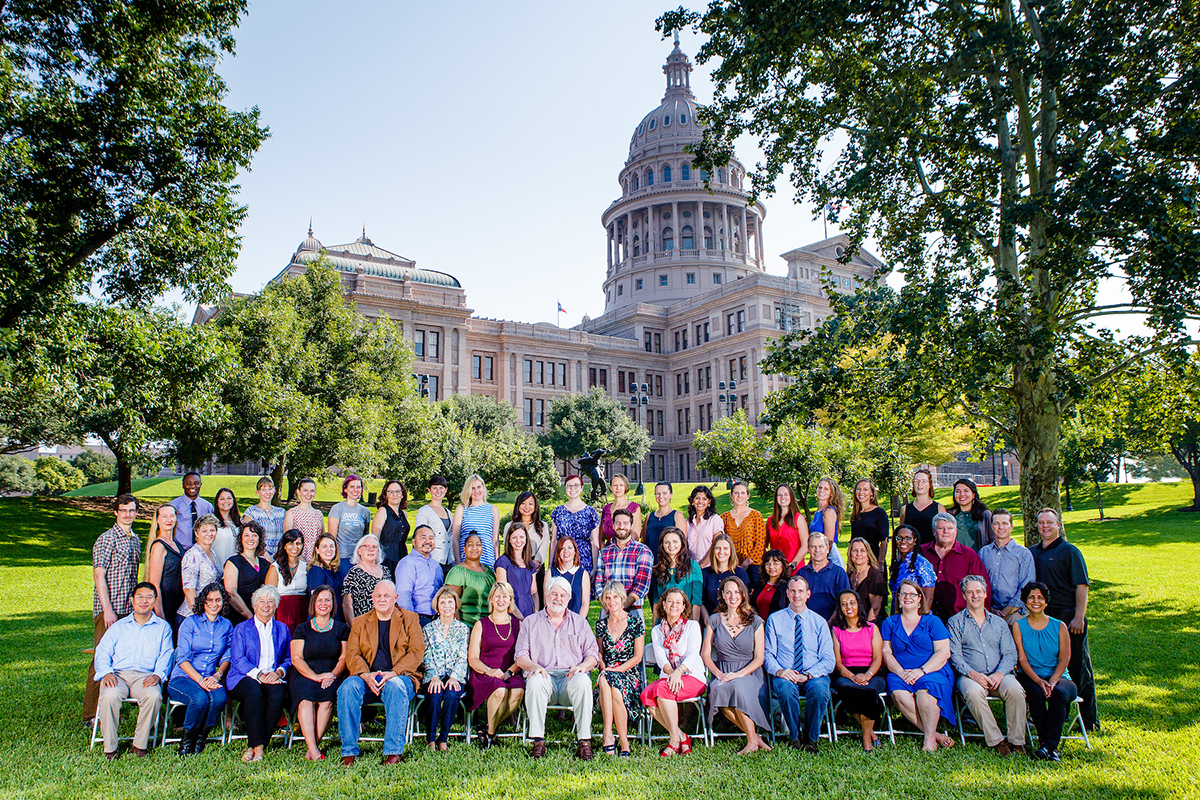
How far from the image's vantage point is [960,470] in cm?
6369

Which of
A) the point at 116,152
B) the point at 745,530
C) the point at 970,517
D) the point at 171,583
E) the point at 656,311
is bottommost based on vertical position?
the point at 171,583

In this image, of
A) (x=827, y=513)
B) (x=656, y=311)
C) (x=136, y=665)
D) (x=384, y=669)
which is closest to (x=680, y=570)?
(x=827, y=513)

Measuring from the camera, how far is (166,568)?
7.38 metres

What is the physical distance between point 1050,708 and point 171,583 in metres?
7.68

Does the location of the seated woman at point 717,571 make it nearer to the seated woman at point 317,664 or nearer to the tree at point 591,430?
the seated woman at point 317,664

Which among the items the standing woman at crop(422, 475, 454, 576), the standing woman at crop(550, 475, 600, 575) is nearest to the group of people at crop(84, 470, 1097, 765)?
the standing woman at crop(422, 475, 454, 576)

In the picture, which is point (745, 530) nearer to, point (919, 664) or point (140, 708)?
point (919, 664)

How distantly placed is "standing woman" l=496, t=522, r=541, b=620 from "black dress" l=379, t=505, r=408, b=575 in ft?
4.28

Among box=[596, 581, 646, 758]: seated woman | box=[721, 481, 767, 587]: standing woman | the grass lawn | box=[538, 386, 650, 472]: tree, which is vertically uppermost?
box=[538, 386, 650, 472]: tree

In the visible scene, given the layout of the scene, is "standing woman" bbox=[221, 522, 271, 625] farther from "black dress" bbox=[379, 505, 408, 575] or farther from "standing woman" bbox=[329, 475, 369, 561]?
"black dress" bbox=[379, 505, 408, 575]

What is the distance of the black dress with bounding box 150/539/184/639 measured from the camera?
7367mm

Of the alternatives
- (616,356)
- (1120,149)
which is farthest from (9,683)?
(616,356)

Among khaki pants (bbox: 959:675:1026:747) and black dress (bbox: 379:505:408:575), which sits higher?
black dress (bbox: 379:505:408:575)

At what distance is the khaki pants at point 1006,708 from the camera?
21.2 feet
